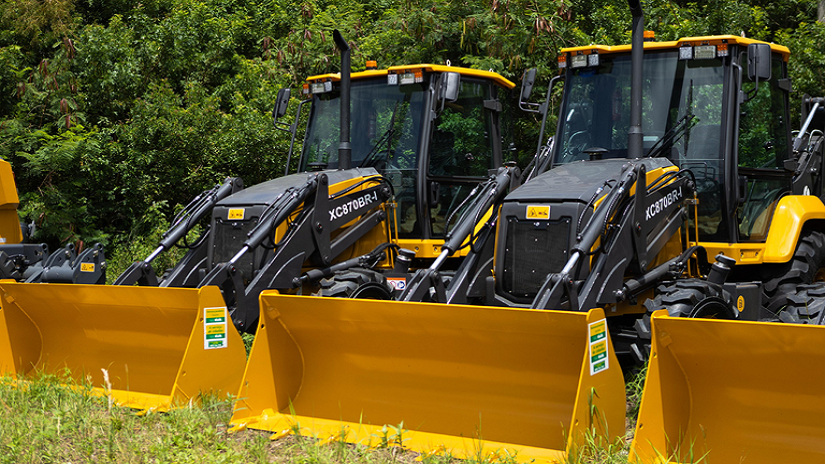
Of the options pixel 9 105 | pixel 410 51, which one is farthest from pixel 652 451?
pixel 9 105

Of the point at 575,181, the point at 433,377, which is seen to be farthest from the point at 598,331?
the point at 575,181

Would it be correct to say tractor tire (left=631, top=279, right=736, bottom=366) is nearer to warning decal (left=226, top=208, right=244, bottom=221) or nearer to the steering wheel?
the steering wheel

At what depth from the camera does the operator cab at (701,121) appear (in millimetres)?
6004

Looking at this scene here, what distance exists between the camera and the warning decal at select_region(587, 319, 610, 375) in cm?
373

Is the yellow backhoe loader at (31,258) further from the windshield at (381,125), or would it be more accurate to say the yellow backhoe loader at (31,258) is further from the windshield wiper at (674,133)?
the windshield wiper at (674,133)

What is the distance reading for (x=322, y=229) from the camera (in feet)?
22.2

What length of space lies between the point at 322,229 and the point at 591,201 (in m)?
2.53

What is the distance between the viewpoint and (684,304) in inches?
199

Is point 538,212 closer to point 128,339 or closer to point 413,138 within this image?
point 413,138

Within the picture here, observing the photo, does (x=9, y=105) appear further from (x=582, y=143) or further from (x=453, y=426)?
(x=453, y=426)

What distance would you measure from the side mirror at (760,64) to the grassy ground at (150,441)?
310 centimetres

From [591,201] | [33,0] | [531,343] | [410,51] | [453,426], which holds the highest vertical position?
[33,0]

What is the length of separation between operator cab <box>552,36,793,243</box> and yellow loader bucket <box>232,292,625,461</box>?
8.11 feet

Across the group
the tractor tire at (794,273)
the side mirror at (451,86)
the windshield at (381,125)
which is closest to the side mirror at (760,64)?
the tractor tire at (794,273)
